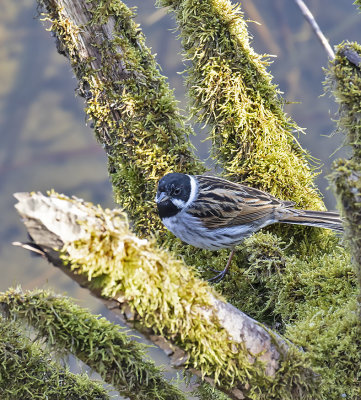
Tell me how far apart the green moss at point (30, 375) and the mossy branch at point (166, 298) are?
636 millimetres

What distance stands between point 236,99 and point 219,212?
74 cm

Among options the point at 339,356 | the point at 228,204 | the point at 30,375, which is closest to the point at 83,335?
the point at 30,375

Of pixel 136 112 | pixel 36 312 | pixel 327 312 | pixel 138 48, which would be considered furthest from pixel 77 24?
pixel 327 312

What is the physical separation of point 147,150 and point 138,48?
0.65 m

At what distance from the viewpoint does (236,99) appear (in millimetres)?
2936

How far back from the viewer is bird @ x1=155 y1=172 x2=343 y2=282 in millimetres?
2889

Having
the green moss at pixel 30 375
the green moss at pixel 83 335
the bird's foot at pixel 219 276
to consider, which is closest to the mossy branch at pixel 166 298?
the green moss at pixel 83 335

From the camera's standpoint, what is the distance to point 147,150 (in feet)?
9.75

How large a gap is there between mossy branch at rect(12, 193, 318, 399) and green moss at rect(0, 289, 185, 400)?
26cm

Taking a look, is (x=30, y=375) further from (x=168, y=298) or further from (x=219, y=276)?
(x=219, y=276)

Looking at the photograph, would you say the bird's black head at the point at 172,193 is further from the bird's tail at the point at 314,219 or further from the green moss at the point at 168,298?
the green moss at the point at 168,298

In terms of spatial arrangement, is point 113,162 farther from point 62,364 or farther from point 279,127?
point 62,364

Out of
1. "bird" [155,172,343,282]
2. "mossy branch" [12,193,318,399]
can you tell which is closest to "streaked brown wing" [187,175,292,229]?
"bird" [155,172,343,282]

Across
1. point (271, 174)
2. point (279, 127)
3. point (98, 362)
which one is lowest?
point (98, 362)
